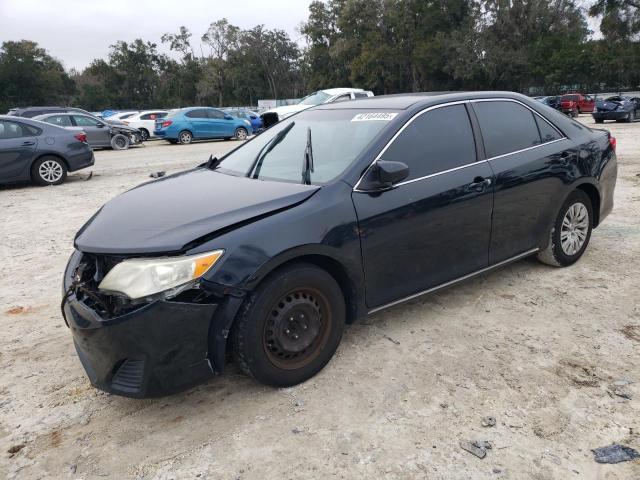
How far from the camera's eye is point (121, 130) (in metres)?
18.7

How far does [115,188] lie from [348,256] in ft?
26.6

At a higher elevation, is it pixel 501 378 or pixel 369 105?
pixel 369 105

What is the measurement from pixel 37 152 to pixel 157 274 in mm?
9271

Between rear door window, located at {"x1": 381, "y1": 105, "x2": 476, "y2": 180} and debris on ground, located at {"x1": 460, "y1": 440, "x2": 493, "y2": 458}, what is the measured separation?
1.69 metres

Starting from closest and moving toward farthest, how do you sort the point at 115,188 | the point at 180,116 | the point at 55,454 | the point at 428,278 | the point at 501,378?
the point at 55,454, the point at 501,378, the point at 428,278, the point at 115,188, the point at 180,116

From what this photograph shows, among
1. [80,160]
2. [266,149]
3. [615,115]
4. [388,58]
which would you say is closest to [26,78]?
[388,58]

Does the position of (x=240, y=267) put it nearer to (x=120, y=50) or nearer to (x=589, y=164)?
(x=589, y=164)

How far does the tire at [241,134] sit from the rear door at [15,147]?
12.3 meters

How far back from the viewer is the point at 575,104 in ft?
103

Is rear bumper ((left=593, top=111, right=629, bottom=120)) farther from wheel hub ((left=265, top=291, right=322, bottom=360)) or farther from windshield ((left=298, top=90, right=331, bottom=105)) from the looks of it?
wheel hub ((left=265, top=291, right=322, bottom=360))

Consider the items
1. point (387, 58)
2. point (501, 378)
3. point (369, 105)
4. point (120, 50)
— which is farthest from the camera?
point (120, 50)

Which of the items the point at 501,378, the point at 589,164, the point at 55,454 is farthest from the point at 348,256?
the point at 589,164

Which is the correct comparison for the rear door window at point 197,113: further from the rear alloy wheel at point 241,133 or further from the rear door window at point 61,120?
the rear door window at point 61,120

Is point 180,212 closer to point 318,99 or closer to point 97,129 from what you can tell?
point 318,99
